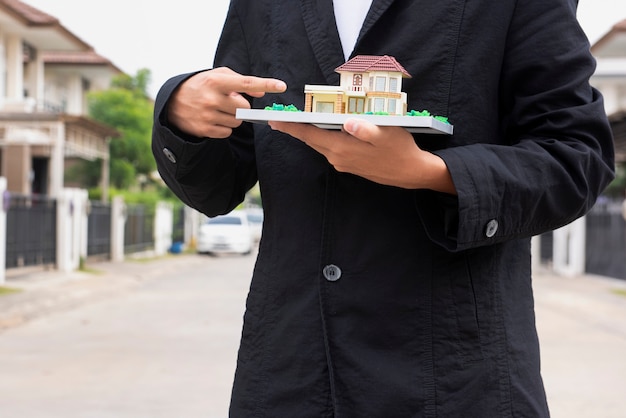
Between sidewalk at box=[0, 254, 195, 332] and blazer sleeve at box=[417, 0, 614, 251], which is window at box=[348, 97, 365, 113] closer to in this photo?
blazer sleeve at box=[417, 0, 614, 251]

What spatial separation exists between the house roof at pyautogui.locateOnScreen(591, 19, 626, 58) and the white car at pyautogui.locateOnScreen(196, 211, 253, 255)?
1239 centimetres

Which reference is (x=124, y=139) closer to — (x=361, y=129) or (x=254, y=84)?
(x=254, y=84)

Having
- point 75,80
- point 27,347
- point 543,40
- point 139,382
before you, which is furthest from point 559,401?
point 75,80

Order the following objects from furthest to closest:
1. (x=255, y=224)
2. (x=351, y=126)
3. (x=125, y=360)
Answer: (x=255, y=224)
(x=125, y=360)
(x=351, y=126)

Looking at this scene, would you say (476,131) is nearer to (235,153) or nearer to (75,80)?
(235,153)

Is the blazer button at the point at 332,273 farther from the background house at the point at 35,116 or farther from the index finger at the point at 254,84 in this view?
the background house at the point at 35,116

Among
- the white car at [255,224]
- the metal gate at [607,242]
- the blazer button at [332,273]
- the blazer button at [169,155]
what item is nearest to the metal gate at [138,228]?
the white car at [255,224]

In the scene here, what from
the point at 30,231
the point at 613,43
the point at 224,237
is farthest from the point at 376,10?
the point at 224,237

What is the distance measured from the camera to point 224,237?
31438 mm

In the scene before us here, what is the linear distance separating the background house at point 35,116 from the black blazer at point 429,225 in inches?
766

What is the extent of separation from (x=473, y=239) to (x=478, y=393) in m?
0.26

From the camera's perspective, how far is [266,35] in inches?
70.5

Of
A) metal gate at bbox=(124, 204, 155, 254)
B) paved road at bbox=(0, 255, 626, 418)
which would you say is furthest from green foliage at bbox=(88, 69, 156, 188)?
paved road at bbox=(0, 255, 626, 418)

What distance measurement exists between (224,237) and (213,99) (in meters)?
30.0
